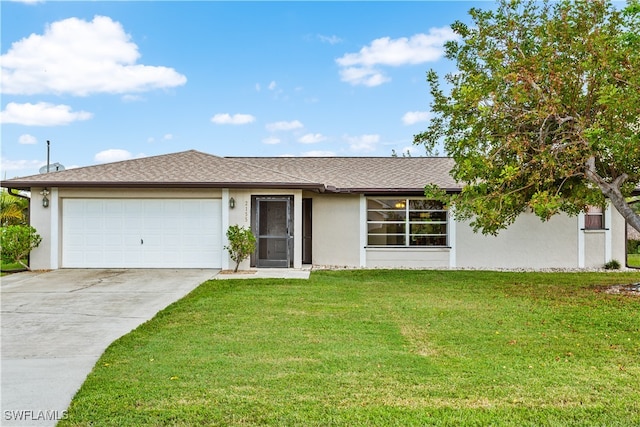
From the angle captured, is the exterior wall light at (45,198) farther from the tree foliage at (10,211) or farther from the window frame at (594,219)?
the window frame at (594,219)

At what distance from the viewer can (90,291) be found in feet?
32.8

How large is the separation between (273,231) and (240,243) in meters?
1.42

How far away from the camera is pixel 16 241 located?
12711 mm

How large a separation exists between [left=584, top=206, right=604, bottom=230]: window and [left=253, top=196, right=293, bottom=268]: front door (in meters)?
9.58

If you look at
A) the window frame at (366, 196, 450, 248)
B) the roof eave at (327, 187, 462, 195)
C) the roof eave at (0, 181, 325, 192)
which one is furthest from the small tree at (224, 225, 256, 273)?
the window frame at (366, 196, 450, 248)

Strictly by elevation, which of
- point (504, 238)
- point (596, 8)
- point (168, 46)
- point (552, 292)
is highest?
point (168, 46)

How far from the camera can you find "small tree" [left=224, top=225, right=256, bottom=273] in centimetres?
1277

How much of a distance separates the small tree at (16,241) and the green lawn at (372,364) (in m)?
7.04

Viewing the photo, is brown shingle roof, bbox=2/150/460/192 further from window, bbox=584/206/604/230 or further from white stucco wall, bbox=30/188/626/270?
window, bbox=584/206/604/230

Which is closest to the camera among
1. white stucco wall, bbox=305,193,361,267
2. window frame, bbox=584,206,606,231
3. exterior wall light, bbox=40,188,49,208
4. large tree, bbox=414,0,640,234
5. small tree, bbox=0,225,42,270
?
large tree, bbox=414,0,640,234

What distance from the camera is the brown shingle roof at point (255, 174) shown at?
13039mm

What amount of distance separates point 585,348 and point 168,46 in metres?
17.9

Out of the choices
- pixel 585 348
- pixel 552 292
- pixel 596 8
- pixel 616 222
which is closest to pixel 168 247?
pixel 552 292

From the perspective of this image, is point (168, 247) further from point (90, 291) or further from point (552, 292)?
point (552, 292)
